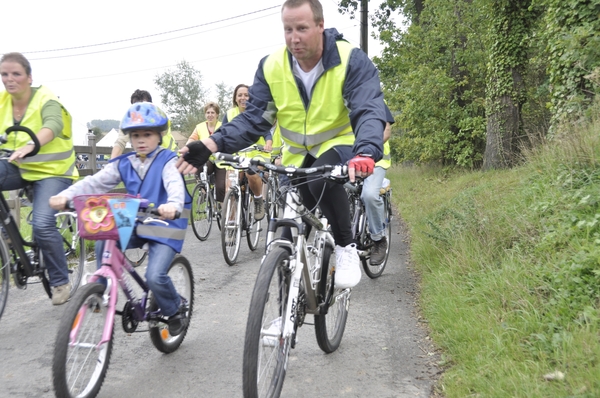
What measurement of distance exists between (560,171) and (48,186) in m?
4.78

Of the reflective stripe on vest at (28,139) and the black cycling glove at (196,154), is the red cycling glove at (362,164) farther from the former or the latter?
the reflective stripe on vest at (28,139)

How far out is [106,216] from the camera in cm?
321

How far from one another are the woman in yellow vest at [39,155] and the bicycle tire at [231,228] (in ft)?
7.38

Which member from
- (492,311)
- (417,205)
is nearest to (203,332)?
(492,311)

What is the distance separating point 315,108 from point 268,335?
4.96ft

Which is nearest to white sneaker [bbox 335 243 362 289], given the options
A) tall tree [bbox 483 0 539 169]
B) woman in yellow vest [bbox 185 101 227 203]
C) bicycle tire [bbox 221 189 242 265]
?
bicycle tire [bbox 221 189 242 265]

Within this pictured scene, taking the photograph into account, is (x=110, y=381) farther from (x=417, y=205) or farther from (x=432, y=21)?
(x=432, y=21)

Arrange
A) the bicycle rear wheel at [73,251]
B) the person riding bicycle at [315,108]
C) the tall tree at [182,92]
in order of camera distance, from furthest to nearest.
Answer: the tall tree at [182,92], the bicycle rear wheel at [73,251], the person riding bicycle at [315,108]

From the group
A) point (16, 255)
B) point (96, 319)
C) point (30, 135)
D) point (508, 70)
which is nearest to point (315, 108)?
point (96, 319)

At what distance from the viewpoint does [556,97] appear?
860 centimetres

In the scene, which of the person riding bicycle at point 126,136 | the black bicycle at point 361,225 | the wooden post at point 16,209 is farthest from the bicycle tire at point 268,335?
the wooden post at point 16,209

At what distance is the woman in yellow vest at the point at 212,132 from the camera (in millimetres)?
8750

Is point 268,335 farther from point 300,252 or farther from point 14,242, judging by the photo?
point 14,242

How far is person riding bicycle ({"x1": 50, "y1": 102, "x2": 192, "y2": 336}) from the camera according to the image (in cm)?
366
